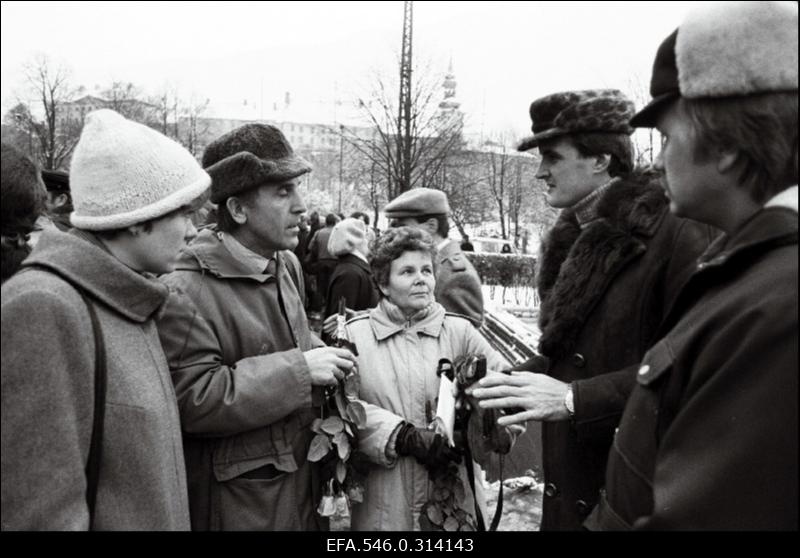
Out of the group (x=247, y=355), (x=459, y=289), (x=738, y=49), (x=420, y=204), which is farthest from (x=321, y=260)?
(x=738, y=49)

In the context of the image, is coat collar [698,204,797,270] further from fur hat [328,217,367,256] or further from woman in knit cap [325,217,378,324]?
fur hat [328,217,367,256]

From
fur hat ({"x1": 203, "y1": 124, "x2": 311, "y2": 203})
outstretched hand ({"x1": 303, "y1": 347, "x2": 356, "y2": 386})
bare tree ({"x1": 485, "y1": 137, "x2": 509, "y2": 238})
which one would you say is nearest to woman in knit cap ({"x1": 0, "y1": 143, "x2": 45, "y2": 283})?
fur hat ({"x1": 203, "y1": 124, "x2": 311, "y2": 203})

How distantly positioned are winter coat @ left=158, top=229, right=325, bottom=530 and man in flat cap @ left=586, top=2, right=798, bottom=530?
140 centimetres

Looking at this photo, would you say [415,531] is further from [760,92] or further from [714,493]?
[760,92]

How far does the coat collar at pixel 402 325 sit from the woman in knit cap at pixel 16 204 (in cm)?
156

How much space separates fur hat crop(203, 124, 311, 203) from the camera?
2.83 metres

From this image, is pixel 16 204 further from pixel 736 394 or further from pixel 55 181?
pixel 736 394

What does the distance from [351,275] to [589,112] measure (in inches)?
143

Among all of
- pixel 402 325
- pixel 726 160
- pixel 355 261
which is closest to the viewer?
pixel 726 160

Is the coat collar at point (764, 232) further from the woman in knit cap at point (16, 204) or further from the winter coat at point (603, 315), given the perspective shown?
the woman in knit cap at point (16, 204)

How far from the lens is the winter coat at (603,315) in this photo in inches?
92.1

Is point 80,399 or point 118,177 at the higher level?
point 118,177

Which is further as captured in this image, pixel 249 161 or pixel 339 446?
pixel 249 161

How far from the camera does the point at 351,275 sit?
19.9ft
